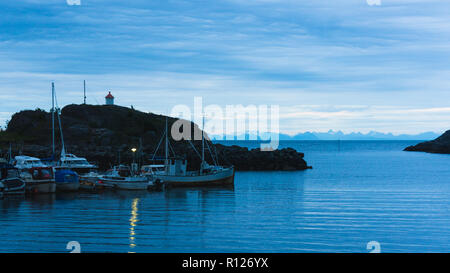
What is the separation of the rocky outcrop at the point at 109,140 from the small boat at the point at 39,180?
92.0 feet

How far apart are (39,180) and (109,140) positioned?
50650 millimetres

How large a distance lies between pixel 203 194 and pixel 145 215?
50.7 feet

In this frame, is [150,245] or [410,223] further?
[410,223]

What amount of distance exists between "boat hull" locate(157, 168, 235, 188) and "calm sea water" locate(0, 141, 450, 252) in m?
4.62

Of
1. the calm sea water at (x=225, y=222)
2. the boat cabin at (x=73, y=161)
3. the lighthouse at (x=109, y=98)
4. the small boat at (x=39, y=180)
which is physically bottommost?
the calm sea water at (x=225, y=222)

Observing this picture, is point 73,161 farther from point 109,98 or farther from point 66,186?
point 109,98

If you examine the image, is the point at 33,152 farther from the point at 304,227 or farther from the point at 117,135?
the point at 304,227

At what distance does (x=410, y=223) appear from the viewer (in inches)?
1114

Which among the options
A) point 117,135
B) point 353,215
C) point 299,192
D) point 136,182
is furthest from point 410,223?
point 117,135

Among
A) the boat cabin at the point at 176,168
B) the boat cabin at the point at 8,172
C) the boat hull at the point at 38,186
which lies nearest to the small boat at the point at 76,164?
the boat cabin at the point at 8,172

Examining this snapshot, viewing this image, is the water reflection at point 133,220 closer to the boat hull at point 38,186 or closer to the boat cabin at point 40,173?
the boat hull at point 38,186

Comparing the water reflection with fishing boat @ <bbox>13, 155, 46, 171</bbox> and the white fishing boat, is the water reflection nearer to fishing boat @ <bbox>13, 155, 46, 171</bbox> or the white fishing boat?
the white fishing boat

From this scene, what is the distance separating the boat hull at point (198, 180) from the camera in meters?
51.9

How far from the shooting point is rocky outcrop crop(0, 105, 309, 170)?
82.2 meters
